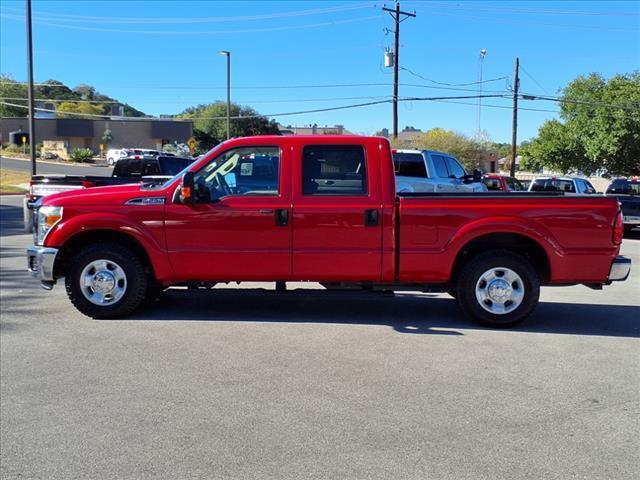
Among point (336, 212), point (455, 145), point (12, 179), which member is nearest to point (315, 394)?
point (336, 212)

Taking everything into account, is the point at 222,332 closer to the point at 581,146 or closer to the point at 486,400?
the point at 486,400

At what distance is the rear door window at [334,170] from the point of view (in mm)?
6508

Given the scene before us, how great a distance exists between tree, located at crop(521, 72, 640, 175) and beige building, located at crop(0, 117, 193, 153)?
53186 millimetres

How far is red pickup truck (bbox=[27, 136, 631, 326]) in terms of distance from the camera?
6.41m

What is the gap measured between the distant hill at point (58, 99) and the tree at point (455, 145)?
4758 centimetres

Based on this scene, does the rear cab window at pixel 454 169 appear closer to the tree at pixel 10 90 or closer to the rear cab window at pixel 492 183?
the rear cab window at pixel 492 183

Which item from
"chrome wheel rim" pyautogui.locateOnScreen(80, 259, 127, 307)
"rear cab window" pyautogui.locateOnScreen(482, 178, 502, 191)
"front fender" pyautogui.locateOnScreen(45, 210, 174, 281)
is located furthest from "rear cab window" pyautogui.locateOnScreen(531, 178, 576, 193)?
"chrome wheel rim" pyautogui.locateOnScreen(80, 259, 127, 307)

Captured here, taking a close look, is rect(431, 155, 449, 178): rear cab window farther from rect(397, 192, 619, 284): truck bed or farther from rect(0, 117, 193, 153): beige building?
rect(0, 117, 193, 153): beige building

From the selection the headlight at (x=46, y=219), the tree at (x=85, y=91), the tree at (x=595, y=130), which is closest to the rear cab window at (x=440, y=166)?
the headlight at (x=46, y=219)

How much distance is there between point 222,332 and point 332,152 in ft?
7.44

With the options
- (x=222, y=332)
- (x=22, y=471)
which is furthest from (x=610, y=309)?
(x=22, y=471)

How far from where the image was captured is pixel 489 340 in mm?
6141

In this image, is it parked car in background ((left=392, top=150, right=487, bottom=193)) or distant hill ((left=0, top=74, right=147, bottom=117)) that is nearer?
parked car in background ((left=392, top=150, right=487, bottom=193))

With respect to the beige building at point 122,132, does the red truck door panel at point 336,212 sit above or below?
below
